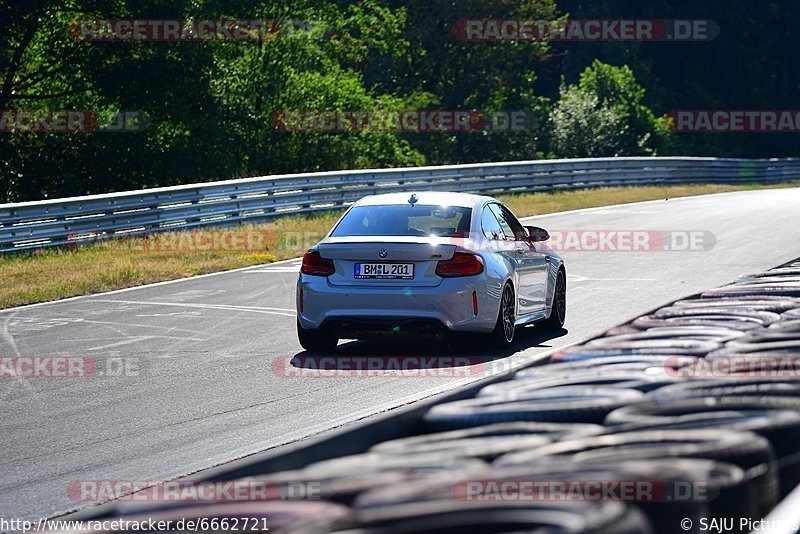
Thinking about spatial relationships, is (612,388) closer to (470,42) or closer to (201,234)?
(201,234)

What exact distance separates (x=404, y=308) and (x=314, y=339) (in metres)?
1.00

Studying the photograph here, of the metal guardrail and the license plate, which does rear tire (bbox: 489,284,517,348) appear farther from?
the metal guardrail

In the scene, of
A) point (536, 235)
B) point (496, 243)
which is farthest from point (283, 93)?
point (496, 243)

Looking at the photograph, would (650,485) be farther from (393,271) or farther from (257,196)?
(257,196)

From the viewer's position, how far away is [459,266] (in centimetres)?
1157

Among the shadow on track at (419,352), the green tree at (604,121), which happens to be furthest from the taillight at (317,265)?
the green tree at (604,121)

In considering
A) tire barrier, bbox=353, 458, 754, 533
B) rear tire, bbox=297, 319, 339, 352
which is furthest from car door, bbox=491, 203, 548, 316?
tire barrier, bbox=353, 458, 754, 533

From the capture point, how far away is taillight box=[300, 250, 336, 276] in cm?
1172

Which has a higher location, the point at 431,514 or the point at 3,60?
the point at 3,60

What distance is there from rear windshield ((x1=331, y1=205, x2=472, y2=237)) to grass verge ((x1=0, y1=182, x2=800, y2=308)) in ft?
20.2

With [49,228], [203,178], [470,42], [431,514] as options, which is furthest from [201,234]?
[470,42]

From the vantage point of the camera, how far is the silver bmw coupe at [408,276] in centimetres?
1146

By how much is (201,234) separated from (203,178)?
410 inches

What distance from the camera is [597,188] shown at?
39406 mm
